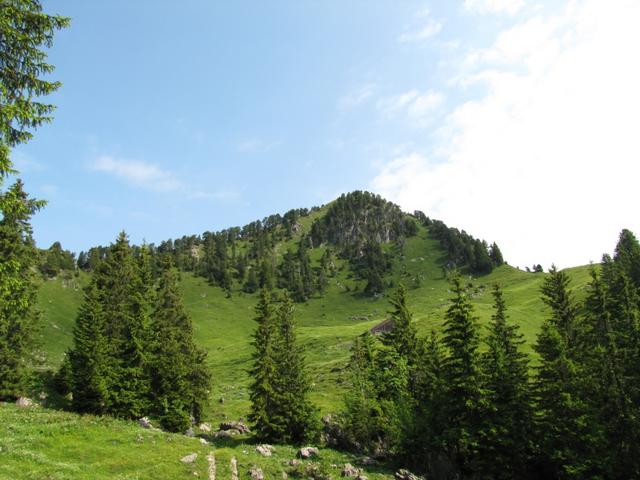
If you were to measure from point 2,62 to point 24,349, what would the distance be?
46582 mm

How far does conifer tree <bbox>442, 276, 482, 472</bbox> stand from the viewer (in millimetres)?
38094

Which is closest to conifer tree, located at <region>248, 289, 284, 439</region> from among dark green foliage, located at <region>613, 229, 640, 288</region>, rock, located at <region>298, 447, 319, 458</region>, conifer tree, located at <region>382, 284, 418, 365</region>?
rock, located at <region>298, 447, 319, 458</region>

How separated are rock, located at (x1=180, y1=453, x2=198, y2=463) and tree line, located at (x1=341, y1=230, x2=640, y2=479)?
1870cm

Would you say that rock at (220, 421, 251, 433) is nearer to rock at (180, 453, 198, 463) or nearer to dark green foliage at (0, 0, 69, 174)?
rock at (180, 453, 198, 463)

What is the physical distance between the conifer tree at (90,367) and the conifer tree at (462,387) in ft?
118

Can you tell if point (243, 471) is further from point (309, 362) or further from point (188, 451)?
point (309, 362)

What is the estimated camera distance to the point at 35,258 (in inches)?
2188

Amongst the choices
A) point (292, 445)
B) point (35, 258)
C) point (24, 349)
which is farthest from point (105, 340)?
point (292, 445)

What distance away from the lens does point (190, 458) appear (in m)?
35.0

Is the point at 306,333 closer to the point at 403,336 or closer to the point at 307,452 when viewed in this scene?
the point at 403,336

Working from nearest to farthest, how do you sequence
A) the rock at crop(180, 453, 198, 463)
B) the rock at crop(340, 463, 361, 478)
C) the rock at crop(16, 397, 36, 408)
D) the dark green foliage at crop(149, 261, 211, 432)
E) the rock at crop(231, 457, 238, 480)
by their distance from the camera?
the rock at crop(231, 457, 238, 480), the rock at crop(180, 453, 198, 463), the rock at crop(340, 463, 361, 478), the rock at crop(16, 397, 36, 408), the dark green foliage at crop(149, 261, 211, 432)

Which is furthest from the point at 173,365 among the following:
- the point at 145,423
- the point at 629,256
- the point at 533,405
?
the point at 629,256

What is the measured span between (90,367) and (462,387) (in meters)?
39.2

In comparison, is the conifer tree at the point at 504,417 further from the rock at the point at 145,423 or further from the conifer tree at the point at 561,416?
the rock at the point at 145,423
